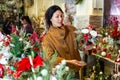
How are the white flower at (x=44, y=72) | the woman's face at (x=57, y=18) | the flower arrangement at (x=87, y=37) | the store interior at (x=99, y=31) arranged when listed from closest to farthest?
→ the white flower at (x=44, y=72)
the flower arrangement at (x=87, y=37)
the woman's face at (x=57, y=18)
the store interior at (x=99, y=31)

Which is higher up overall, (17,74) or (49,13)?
(49,13)

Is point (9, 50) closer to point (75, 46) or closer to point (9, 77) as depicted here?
point (75, 46)

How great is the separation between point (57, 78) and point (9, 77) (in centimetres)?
25

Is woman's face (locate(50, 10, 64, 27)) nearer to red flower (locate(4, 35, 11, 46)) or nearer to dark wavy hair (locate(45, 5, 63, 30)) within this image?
dark wavy hair (locate(45, 5, 63, 30))

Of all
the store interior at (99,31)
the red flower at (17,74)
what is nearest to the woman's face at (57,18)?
the store interior at (99,31)

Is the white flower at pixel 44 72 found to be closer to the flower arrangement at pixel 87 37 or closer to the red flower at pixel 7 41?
the flower arrangement at pixel 87 37

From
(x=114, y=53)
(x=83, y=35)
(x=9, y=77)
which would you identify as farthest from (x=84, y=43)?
(x=114, y=53)

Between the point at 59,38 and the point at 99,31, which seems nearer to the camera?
the point at 59,38

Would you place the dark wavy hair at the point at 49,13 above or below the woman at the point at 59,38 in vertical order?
above

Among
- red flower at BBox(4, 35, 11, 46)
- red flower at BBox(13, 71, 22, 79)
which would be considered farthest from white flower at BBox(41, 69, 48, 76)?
red flower at BBox(4, 35, 11, 46)

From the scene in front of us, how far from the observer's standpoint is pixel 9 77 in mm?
1231

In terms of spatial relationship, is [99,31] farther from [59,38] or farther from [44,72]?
[44,72]

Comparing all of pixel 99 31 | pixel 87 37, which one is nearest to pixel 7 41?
pixel 87 37

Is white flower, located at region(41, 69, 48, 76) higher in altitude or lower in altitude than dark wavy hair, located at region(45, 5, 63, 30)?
lower
